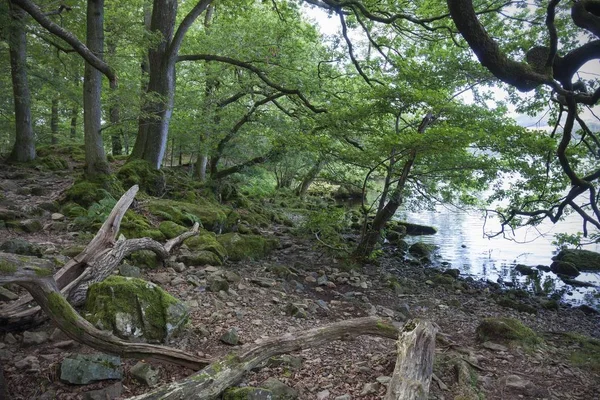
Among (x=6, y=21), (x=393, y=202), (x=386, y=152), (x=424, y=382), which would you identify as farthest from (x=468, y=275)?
(x=6, y=21)

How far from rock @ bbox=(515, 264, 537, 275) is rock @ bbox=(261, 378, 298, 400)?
11.6 meters

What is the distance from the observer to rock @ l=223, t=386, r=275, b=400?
284 cm

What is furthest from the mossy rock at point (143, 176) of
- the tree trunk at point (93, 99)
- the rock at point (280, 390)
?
the rock at point (280, 390)

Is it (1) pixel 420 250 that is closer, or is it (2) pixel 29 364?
(2) pixel 29 364

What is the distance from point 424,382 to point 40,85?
13.5 m

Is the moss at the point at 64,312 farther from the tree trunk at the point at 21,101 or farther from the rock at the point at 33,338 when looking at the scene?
the tree trunk at the point at 21,101

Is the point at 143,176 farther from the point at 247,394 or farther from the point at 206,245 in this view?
the point at 247,394

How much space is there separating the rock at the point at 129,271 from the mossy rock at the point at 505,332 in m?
4.84

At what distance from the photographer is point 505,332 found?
16.6ft

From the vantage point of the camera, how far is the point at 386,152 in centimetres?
795

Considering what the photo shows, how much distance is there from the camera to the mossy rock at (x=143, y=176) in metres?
8.91

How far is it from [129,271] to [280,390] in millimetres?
2877

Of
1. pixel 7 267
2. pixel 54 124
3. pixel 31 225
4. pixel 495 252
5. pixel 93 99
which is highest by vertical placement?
pixel 54 124

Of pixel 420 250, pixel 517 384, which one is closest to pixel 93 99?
pixel 517 384
